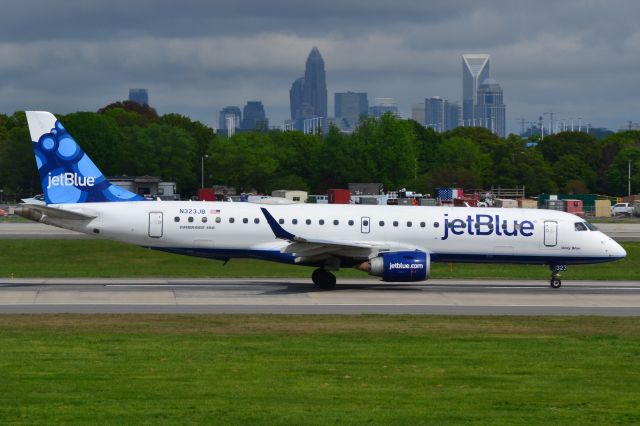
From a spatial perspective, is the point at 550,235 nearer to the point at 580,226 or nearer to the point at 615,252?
the point at 580,226

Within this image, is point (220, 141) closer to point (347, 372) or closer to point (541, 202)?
point (541, 202)

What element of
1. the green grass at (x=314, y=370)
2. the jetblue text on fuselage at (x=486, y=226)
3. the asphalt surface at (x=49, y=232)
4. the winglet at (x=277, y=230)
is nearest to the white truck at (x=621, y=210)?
the asphalt surface at (x=49, y=232)

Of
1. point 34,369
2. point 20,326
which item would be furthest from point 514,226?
point 34,369

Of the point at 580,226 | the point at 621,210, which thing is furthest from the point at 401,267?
the point at 621,210

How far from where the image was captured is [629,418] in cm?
1709

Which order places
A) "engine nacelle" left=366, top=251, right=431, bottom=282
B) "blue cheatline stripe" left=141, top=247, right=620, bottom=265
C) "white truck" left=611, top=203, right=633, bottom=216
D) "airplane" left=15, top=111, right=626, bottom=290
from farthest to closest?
"white truck" left=611, top=203, right=633, bottom=216 < "blue cheatline stripe" left=141, top=247, right=620, bottom=265 < "airplane" left=15, top=111, right=626, bottom=290 < "engine nacelle" left=366, top=251, right=431, bottom=282

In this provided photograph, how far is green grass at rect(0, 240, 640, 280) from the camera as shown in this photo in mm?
46062

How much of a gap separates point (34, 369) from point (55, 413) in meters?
4.18

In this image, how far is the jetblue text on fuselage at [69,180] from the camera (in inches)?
1581

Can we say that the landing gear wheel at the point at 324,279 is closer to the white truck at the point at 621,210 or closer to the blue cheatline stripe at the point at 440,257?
the blue cheatline stripe at the point at 440,257

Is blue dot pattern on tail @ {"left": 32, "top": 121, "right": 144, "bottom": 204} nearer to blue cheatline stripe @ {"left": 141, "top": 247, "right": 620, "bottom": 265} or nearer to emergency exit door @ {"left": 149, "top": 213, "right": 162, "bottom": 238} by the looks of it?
emergency exit door @ {"left": 149, "top": 213, "right": 162, "bottom": 238}

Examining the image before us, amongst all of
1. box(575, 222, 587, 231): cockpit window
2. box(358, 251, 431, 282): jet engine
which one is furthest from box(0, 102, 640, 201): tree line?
box(358, 251, 431, 282): jet engine

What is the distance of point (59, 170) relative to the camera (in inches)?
1582

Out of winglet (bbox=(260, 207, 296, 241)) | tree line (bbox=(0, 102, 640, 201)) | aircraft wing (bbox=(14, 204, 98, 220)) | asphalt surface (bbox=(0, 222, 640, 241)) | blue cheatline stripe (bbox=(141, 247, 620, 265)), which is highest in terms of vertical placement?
tree line (bbox=(0, 102, 640, 201))
